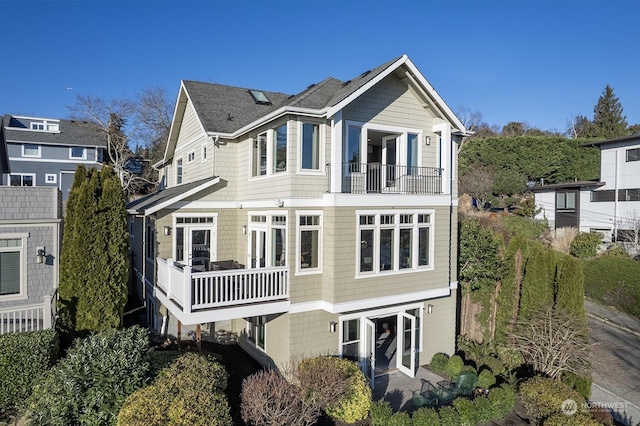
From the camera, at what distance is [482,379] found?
1038 cm

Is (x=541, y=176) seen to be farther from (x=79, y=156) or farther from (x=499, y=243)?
(x=79, y=156)

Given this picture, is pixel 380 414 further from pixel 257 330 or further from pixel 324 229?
pixel 257 330

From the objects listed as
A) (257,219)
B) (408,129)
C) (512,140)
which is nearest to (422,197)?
(408,129)

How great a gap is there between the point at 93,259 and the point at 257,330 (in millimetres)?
5178

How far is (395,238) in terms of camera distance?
10.8 metres

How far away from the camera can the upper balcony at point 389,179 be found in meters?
10.4

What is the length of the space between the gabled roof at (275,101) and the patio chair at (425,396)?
7597mm

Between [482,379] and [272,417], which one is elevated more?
[272,417]

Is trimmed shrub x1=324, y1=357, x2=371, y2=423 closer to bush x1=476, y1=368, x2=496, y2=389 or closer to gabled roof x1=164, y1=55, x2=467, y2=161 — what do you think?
bush x1=476, y1=368, x2=496, y2=389

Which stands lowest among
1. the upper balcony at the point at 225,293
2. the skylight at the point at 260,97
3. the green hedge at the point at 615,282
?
the green hedge at the point at 615,282

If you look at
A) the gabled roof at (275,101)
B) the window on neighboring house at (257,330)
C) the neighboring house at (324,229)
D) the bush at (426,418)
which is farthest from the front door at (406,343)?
the gabled roof at (275,101)

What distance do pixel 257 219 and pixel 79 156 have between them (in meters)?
30.8

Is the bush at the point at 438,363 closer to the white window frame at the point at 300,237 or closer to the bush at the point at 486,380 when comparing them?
the bush at the point at 486,380

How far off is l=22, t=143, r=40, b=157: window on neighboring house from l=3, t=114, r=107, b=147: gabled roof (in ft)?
2.04
